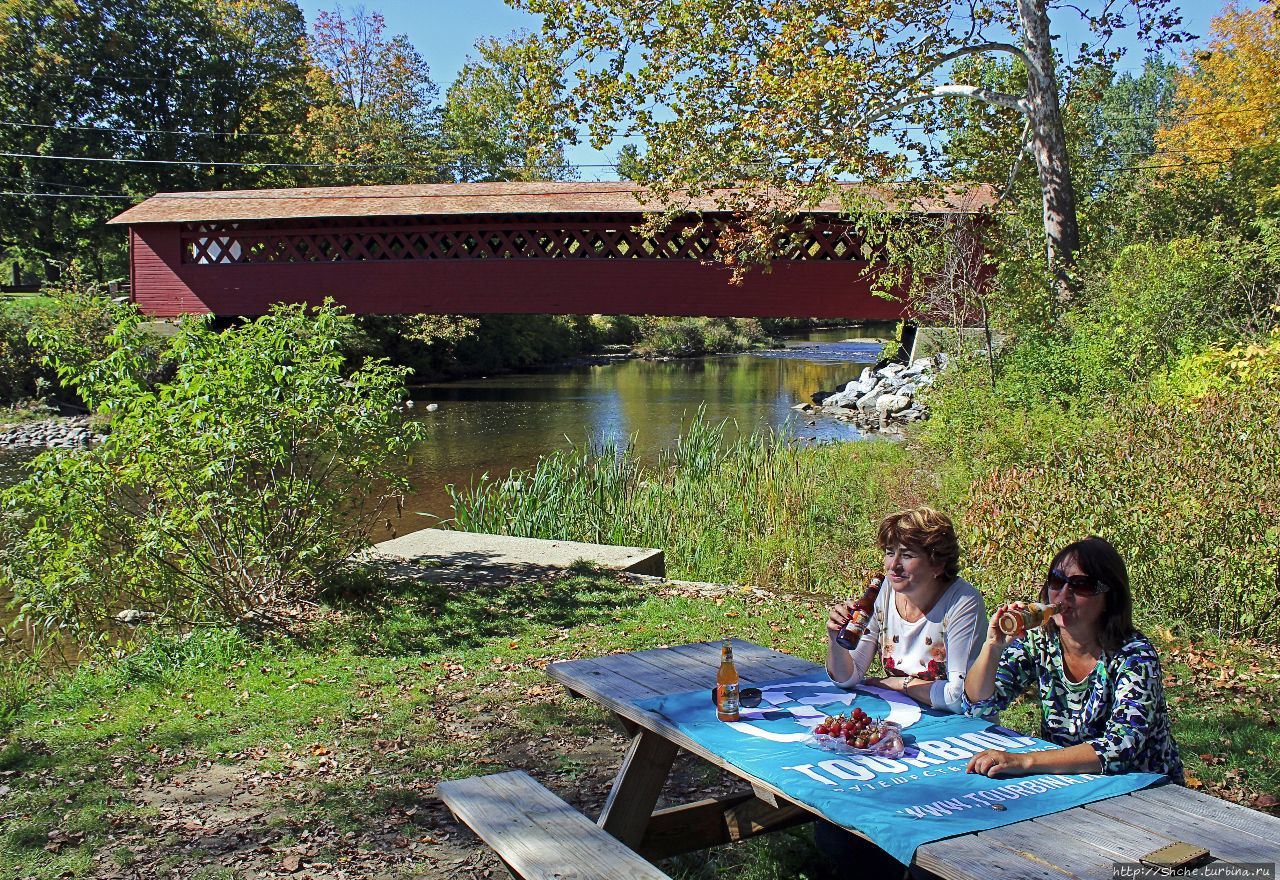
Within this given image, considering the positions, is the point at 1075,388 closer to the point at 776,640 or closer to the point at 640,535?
the point at 640,535

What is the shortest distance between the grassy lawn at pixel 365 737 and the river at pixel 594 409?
3.16 metres

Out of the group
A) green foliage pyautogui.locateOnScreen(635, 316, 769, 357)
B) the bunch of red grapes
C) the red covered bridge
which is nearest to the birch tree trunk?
the red covered bridge

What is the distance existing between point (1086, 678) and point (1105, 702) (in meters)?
0.07

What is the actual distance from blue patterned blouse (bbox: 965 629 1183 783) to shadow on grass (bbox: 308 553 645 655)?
9.96ft

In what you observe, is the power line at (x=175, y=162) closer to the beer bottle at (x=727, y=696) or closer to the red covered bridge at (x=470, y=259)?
the red covered bridge at (x=470, y=259)

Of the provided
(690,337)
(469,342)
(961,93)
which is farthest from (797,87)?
(690,337)

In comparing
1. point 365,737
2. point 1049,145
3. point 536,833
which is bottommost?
point 365,737

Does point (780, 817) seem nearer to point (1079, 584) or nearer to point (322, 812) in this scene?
point (1079, 584)

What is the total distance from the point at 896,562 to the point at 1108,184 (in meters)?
16.8

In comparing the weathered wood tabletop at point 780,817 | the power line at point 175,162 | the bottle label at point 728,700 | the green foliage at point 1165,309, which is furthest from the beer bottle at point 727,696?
the power line at point 175,162

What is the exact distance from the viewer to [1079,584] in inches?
88.4

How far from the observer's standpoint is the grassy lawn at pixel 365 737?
3.00m

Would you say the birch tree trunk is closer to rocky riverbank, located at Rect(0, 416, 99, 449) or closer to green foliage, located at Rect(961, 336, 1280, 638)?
green foliage, located at Rect(961, 336, 1280, 638)

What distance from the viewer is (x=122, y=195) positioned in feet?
102
